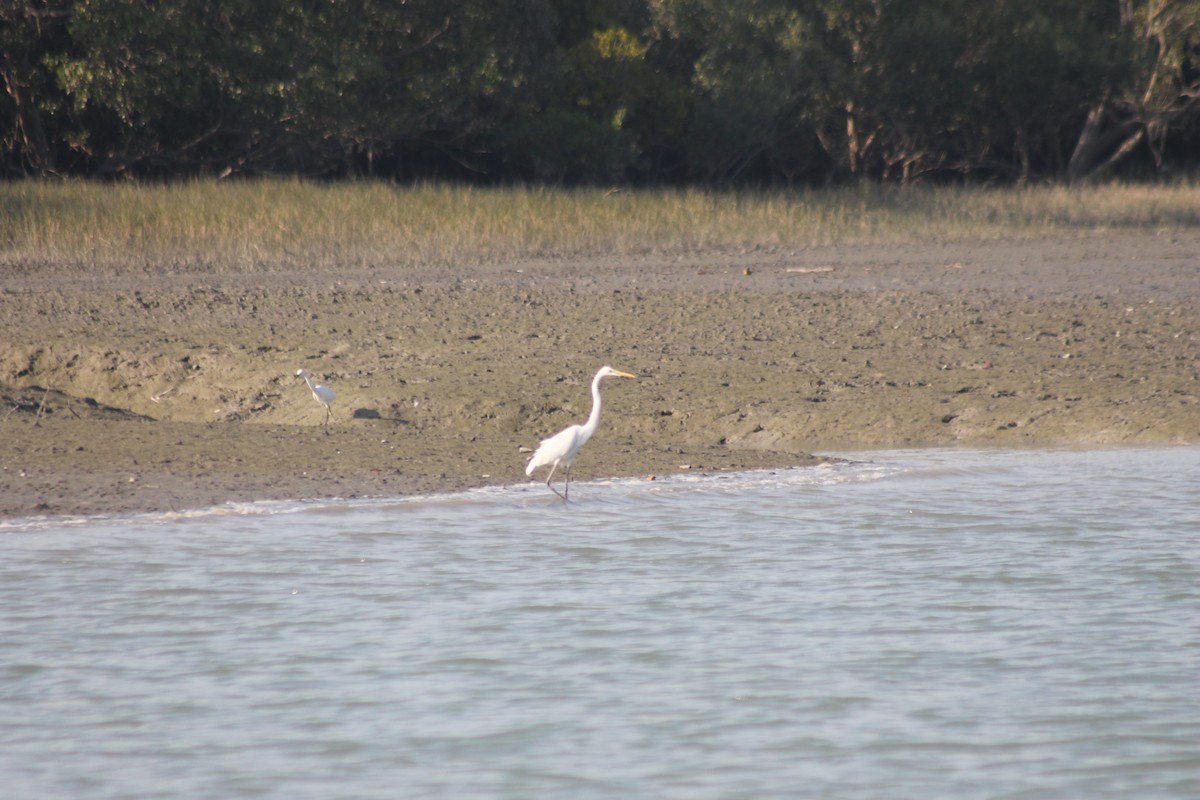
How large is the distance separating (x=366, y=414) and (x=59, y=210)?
897 cm

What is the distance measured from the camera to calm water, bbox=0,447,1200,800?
432cm

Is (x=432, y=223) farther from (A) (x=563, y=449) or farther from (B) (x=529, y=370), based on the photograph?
(A) (x=563, y=449)

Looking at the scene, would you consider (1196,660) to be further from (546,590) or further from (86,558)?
(86,558)

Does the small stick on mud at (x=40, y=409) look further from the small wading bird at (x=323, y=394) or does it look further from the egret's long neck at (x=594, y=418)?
the egret's long neck at (x=594, y=418)

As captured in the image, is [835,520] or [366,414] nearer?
[835,520]

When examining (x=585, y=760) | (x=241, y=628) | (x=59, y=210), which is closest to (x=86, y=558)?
(x=241, y=628)

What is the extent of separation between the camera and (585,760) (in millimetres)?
4375

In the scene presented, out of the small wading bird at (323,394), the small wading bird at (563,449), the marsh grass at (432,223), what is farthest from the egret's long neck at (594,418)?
the marsh grass at (432,223)

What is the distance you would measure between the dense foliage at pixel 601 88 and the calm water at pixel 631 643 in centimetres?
1682

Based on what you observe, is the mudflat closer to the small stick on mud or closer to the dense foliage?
the small stick on mud

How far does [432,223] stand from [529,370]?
288 inches

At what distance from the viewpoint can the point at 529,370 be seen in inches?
406

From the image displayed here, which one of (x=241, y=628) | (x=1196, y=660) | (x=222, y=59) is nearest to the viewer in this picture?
(x=1196, y=660)

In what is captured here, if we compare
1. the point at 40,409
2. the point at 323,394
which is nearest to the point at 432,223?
the point at 323,394
